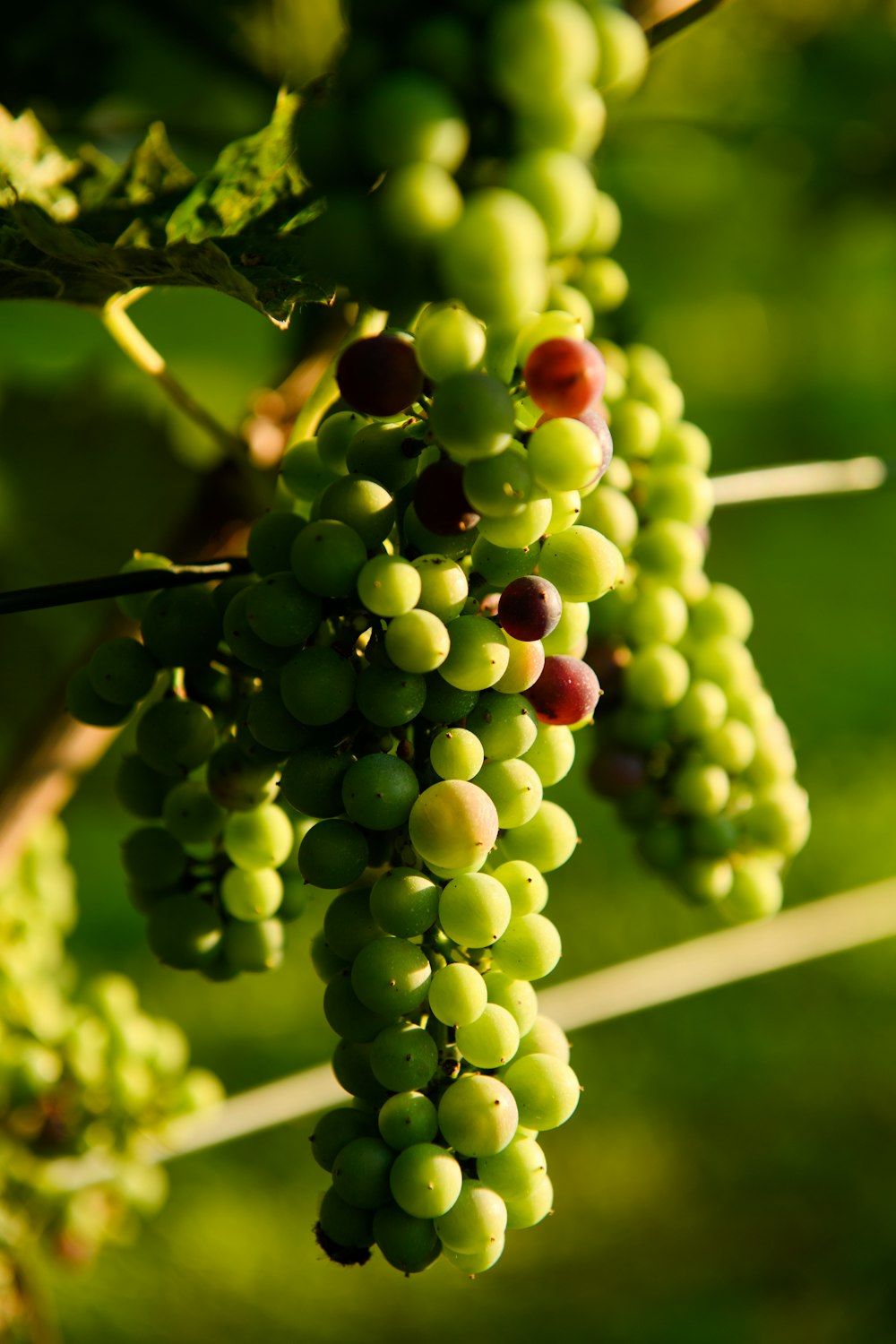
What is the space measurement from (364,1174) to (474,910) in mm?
81

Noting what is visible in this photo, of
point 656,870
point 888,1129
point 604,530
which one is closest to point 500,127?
point 604,530

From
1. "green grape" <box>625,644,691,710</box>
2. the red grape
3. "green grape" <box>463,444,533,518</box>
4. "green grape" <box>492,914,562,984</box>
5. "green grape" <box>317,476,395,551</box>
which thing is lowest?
"green grape" <box>625,644,691,710</box>

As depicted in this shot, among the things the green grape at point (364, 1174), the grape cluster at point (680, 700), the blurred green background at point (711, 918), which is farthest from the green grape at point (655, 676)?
the blurred green background at point (711, 918)

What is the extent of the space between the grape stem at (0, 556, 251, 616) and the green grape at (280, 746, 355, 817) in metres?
0.07

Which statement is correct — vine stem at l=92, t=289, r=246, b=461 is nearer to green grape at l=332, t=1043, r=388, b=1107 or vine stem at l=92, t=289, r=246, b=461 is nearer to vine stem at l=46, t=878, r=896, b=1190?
Answer: green grape at l=332, t=1043, r=388, b=1107

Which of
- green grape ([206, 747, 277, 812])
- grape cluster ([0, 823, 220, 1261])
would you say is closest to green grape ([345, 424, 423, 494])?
green grape ([206, 747, 277, 812])

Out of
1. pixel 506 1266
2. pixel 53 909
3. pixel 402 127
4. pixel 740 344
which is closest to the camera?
pixel 402 127

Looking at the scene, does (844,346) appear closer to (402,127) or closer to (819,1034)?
(819,1034)

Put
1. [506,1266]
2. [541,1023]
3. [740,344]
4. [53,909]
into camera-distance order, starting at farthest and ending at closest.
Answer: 1. [740,344]
2. [506,1266]
3. [53,909]
4. [541,1023]

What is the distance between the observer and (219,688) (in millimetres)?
380

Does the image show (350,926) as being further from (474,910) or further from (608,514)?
(608,514)

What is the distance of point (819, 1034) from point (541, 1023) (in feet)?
3.00

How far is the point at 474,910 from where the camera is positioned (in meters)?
0.30

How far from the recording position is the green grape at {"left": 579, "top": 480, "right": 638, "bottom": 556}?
41 cm
